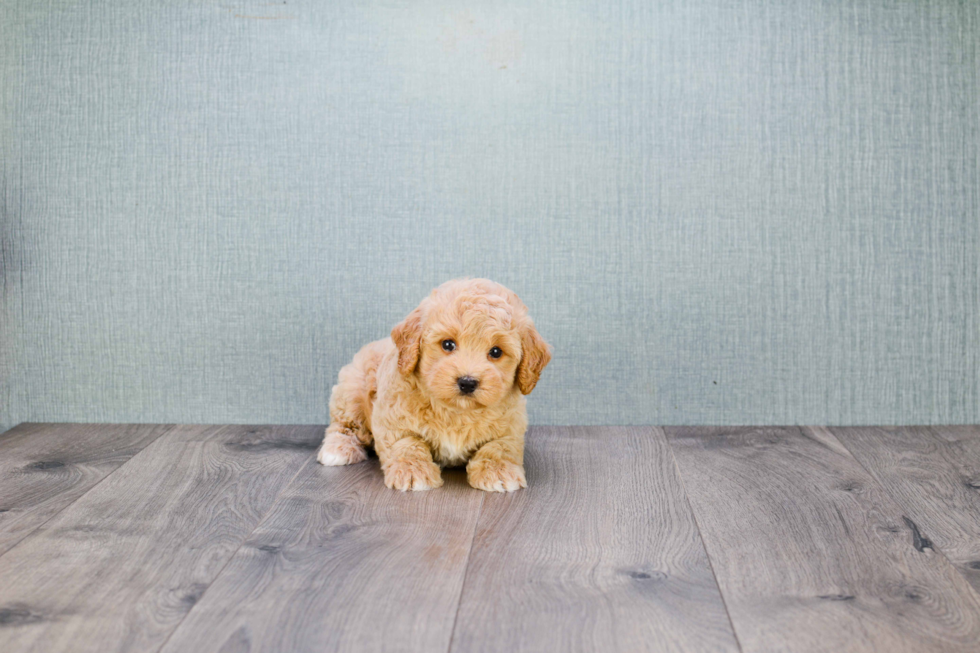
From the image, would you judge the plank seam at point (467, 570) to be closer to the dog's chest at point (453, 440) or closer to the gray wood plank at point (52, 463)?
the dog's chest at point (453, 440)

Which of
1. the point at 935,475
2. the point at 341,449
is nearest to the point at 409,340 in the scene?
the point at 341,449

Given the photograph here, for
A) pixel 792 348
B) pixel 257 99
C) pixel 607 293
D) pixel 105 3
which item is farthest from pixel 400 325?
pixel 105 3

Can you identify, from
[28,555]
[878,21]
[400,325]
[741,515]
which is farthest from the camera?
[878,21]

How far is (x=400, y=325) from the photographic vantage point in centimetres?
170

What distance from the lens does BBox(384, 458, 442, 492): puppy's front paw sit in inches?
67.5

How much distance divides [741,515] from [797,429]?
779 millimetres

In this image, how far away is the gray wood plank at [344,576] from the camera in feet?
3.60

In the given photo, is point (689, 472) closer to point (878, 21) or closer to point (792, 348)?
point (792, 348)

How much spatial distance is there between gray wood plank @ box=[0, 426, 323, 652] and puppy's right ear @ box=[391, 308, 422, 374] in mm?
409

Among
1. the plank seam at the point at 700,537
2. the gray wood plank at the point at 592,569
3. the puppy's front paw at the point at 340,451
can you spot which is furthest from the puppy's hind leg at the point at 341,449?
the plank seam at the point at 700,537

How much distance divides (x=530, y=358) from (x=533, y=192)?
69 cm

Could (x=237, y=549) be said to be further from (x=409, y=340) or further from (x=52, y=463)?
(x=52, y=463)

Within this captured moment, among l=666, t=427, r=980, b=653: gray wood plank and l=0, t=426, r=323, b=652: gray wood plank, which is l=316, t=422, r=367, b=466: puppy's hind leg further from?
l=666, t=427, r=980, b=653: gray wood plank

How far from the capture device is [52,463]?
192 cm
